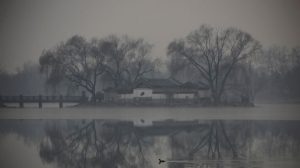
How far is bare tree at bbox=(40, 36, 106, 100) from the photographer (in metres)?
24.9

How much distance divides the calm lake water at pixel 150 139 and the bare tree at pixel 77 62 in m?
3.86

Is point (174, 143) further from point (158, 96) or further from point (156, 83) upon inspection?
point (158, 96)

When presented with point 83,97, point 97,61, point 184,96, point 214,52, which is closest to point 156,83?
point 184,96

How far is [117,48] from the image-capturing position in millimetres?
25891

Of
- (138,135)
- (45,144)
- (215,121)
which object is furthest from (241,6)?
(45,144)

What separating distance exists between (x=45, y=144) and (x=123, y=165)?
11.5 ft

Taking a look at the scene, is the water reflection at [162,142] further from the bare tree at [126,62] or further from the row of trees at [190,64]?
the bare tree at [126,62]

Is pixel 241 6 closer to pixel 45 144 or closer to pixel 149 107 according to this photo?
pixel 149 107

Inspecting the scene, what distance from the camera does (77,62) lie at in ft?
86.1

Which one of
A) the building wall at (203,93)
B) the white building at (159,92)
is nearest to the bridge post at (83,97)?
the white building at (159,92)

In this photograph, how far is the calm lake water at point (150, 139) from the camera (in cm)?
1159

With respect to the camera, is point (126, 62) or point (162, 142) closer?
point (162, 142)

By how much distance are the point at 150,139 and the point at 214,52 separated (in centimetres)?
1250

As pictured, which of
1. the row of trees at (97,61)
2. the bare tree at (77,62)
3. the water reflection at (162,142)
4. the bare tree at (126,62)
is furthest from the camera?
the bare tree at (126,62)
